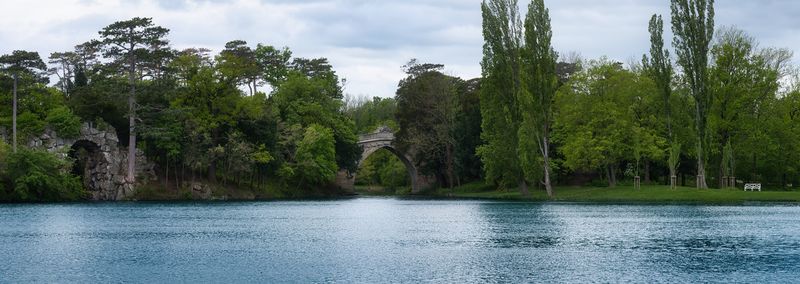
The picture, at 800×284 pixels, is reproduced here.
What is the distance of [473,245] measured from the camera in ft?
115

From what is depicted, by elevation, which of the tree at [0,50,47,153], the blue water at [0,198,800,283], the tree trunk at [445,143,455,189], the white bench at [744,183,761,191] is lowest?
the blue water at [0,198,800,283]

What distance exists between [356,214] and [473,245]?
71.7 ft

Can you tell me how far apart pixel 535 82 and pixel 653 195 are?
40.8 feet

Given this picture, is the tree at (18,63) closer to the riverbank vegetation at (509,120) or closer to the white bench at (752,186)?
the riverbank vegetation at (509,120)

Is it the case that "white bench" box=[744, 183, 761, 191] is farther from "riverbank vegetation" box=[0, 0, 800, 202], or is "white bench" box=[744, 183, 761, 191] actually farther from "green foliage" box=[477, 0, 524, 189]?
"green foliage" box=[477, 0, 524, 189]

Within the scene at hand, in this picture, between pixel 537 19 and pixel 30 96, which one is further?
pixel 30 96

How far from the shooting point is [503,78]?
7512 cm

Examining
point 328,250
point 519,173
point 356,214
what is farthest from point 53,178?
point 328,250

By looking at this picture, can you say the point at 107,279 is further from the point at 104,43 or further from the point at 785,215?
the point at 104,43

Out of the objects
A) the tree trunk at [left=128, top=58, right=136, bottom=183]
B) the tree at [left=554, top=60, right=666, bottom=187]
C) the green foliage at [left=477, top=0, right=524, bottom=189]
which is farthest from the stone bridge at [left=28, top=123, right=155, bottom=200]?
the tree at [left=554, top=60, right=666, bottom=187]

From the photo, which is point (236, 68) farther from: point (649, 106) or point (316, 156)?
point (649, 106)

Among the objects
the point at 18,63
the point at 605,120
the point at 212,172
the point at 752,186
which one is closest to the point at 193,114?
the point at 212,172

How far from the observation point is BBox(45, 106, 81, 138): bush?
7538 cm

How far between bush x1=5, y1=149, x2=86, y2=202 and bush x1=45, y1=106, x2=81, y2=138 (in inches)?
139
